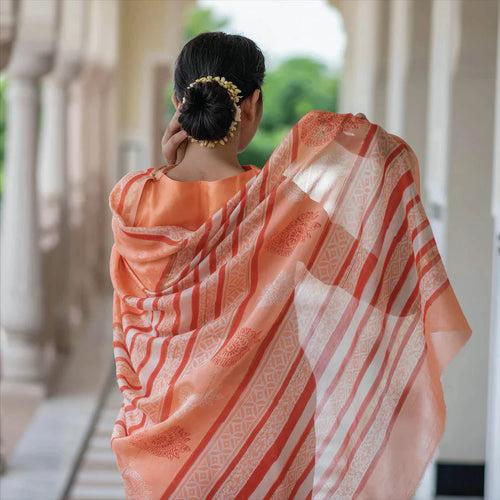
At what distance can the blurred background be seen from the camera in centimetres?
366

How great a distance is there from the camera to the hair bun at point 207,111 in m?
1.93

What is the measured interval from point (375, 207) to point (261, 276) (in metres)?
0.23

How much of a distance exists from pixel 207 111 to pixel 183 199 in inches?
6.2

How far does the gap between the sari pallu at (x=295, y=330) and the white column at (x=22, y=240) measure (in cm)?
294

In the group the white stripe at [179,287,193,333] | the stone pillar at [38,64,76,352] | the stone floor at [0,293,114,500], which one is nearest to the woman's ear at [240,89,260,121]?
the white stripe at [179,287,193,333]

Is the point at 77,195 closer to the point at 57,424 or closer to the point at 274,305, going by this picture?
the point at 57,424

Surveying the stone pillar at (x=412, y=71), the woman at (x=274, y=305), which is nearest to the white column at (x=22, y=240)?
the stone pillar at (x=412, y=71)

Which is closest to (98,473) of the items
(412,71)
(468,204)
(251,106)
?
(468,204)

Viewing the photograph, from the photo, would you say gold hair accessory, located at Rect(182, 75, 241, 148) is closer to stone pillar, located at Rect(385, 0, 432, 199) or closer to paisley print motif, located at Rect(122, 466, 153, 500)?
paisley print motif, located at Rect(122, 466, 153, 500)

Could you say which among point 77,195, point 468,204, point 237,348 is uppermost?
point 237,348

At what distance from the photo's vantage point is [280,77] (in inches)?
1053

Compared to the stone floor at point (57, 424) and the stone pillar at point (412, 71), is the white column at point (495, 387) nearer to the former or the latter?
the stone floor at point (57, 424)

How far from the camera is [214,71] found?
1.96 metres

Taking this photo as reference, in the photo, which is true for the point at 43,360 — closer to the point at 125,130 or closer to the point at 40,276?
the point at 40,276
